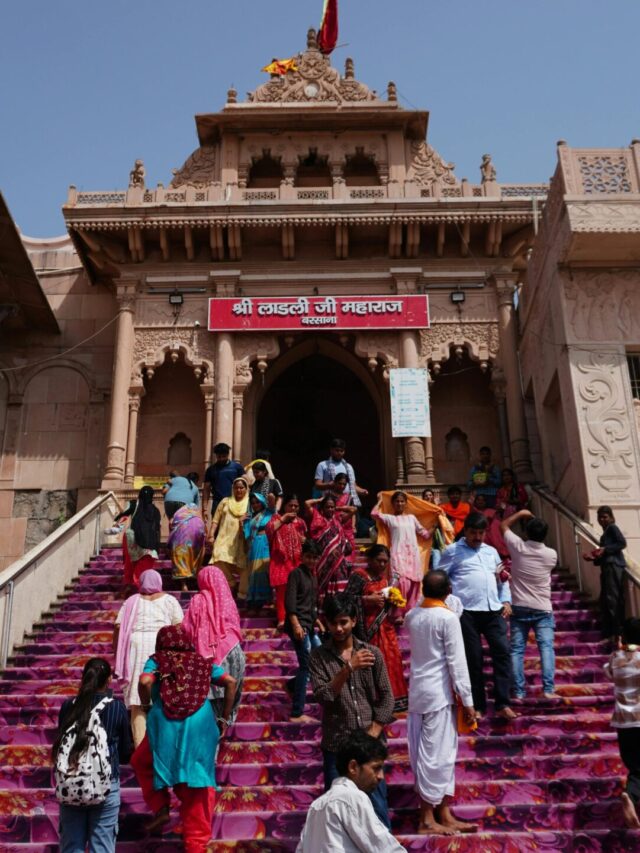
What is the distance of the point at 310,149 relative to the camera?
18094mm

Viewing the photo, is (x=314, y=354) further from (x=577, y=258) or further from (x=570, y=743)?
(x=570, y=743)

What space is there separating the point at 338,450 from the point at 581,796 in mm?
5954

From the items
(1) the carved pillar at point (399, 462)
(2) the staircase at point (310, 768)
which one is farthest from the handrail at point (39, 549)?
(1) the carved pillar at point (399, 462)

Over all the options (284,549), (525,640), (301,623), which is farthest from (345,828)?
(284,549)

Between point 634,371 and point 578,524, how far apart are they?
284 cm

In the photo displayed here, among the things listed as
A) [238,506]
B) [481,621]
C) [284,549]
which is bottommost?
[481,621]

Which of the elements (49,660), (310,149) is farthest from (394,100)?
(49,660)

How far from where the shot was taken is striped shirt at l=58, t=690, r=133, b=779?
15.5ft

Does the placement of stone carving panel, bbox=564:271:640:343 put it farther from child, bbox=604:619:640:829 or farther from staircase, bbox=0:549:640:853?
child, bbox=604:619:640:829

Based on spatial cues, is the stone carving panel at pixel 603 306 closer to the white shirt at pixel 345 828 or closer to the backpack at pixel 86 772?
the backpack at pixel 86 772

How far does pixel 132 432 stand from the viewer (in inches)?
611

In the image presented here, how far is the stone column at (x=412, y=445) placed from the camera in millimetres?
14758

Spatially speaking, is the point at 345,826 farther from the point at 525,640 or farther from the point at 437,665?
the point at 525,640

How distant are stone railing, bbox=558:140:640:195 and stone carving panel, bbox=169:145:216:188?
330 inches
